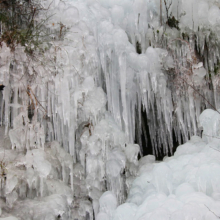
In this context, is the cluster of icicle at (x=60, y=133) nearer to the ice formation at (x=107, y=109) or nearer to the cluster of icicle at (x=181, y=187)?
the ice formation at (x=107, y=109)

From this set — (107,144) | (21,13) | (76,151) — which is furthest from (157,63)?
(21,13)

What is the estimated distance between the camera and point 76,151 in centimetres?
391

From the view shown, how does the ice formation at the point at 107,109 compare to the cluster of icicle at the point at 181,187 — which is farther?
the ice formation at the point at 107,109

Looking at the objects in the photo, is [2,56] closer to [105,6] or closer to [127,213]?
[105,6]

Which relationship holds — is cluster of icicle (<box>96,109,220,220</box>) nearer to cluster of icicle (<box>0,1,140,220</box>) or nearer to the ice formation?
the ice formation

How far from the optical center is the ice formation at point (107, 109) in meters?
3.33

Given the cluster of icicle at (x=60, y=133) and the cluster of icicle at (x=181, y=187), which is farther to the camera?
the cluster of icicle at (x=60, y=133)

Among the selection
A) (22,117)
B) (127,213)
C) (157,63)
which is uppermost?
(157,63)

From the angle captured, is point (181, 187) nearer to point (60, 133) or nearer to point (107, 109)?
point (107, 109)

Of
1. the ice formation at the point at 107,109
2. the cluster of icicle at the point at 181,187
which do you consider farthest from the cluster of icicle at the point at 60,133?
the cluster of icicle at the point at 181,187

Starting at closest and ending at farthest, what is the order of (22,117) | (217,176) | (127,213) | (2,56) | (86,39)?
1. (217,176)
2. (127,213)
3. (2,56)
4. (22,117)
5. (86,39)

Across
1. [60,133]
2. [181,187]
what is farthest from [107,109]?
[181,187]

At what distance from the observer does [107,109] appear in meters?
4.05

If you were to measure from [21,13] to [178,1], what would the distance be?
7.03ft
